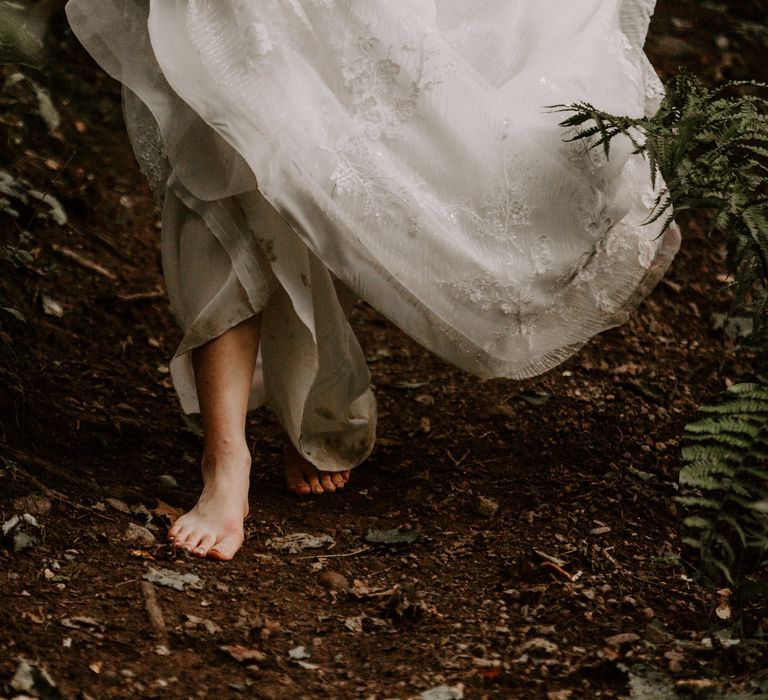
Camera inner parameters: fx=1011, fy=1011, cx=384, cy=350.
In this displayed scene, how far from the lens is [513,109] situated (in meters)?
2.09

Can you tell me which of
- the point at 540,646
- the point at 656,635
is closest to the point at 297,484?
the point at 540,646

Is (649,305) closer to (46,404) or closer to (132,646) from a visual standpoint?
(46,404)

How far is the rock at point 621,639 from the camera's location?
1841 mm

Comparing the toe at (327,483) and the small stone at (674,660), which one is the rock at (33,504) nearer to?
the toe at (327,483)

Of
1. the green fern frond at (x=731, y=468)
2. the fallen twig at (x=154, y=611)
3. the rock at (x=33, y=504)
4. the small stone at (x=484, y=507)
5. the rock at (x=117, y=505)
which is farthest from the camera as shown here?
the small stone at (x=484, y=507)

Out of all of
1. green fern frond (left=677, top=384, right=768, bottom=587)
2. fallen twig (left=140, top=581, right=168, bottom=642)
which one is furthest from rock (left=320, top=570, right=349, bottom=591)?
green fern frond (left=677, top=384, right=768, bottom=587)

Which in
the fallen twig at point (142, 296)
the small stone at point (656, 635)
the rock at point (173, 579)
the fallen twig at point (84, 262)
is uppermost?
the small stone at point (656, 635)

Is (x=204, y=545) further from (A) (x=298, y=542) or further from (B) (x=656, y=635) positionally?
(B) (x=656, y=635)

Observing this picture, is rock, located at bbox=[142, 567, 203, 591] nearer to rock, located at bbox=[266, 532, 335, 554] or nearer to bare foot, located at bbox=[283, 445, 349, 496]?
rock, located at bbox=[266, 532, 335, 554]

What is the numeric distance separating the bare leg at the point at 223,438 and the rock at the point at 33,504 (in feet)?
0.87

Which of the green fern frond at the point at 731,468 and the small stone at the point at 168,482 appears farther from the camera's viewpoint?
the small stone at the point at 168,482

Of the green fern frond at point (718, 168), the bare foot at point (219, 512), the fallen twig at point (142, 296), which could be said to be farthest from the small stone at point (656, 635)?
the fallen twig at point (142, 296)

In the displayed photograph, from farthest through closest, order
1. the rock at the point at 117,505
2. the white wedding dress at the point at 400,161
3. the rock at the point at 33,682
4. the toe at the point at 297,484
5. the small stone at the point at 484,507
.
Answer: the toe at the point at 297,484
the small stone at the point at 484,507
the rock at the point at 117,505
the white wedding dress at the point at 400,161
the rock at the point at 33,682

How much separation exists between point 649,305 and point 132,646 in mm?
2381
